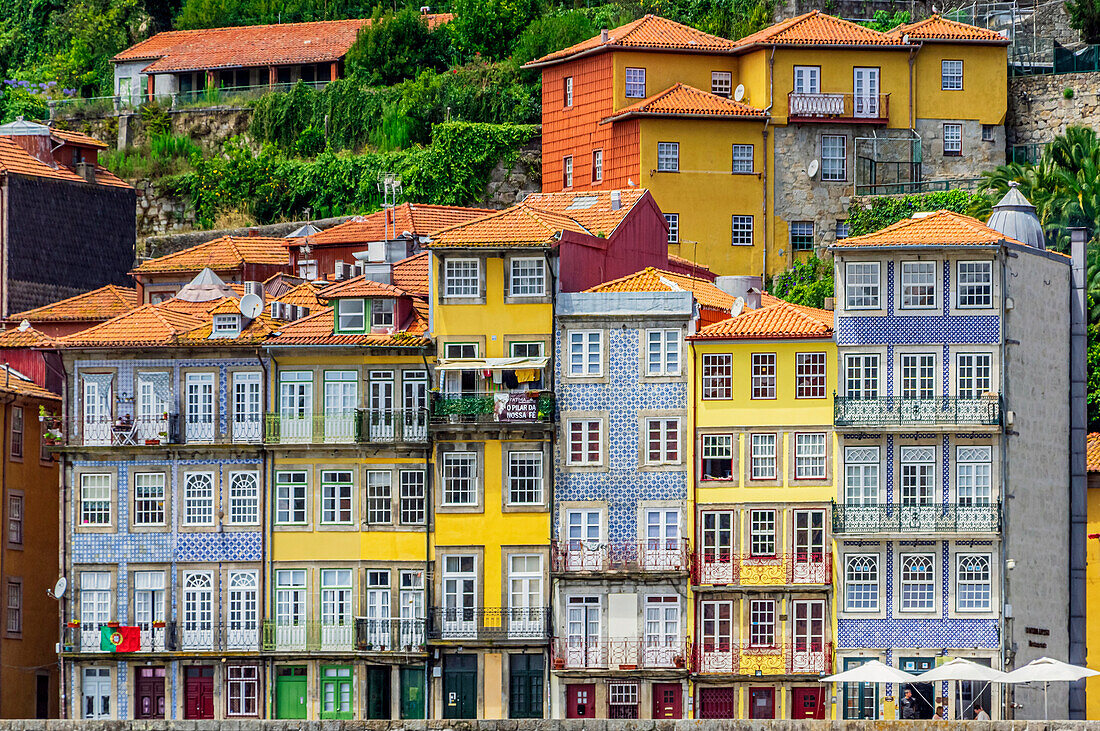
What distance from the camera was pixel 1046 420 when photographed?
2689 inches

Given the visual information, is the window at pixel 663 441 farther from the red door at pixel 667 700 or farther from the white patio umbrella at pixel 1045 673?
the white patio umbrella at pixel 1045 673

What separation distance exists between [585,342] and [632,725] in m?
12.4

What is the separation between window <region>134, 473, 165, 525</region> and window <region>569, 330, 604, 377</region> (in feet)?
34.3

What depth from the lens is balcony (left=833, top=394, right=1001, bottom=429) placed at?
6612 centimetres

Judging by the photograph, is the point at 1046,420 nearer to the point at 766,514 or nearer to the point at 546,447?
the point at 766,514

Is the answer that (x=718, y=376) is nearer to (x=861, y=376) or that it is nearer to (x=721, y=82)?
(x=861, y=376)

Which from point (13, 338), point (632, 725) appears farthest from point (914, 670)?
point (13, 338)

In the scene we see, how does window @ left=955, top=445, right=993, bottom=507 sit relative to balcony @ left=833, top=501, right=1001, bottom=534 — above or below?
above

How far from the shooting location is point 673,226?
84.8 meters

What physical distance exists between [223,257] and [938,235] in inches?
892

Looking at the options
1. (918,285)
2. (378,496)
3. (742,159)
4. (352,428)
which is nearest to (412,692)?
(378,496)

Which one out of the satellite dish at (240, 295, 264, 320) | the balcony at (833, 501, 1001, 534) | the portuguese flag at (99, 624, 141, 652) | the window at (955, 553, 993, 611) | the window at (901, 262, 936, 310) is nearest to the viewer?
the window at (955, 553, 993, 611)

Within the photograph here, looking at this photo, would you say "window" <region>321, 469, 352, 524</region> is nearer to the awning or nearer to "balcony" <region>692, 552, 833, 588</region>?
the awning

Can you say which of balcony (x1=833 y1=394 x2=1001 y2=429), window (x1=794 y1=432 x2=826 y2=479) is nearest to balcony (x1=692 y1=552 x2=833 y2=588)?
window (x1=794 y1=432 x2=826 y2=479)
